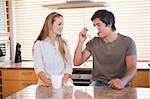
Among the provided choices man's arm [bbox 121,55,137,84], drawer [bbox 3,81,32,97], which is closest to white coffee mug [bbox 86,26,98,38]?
man's arm [bbox 121,55,137,84]

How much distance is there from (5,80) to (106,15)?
179cm

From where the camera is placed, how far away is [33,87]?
2102 mm

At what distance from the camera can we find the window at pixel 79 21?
368cm

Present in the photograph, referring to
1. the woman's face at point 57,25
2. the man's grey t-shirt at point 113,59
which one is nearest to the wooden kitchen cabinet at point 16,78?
the woman's face at point 57,25

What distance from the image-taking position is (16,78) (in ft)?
11.5

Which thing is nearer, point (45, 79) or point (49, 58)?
point (45, 79)

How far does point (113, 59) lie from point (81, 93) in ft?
2.34

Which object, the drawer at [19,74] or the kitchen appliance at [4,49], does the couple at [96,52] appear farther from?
the kitchen appliance at [4,49]

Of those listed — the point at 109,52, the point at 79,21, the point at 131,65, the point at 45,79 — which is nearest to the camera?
the point at 45,79

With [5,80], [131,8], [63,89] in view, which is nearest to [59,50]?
[63,89]

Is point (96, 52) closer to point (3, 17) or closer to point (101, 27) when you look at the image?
point (101, 27)

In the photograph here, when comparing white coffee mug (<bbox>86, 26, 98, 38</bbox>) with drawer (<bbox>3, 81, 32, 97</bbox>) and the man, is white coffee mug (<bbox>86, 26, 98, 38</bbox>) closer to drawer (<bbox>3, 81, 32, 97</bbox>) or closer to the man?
the man

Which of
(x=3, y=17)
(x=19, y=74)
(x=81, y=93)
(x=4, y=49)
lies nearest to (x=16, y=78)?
(x=19, y=74)

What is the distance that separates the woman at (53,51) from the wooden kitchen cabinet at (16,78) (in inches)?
37.9
